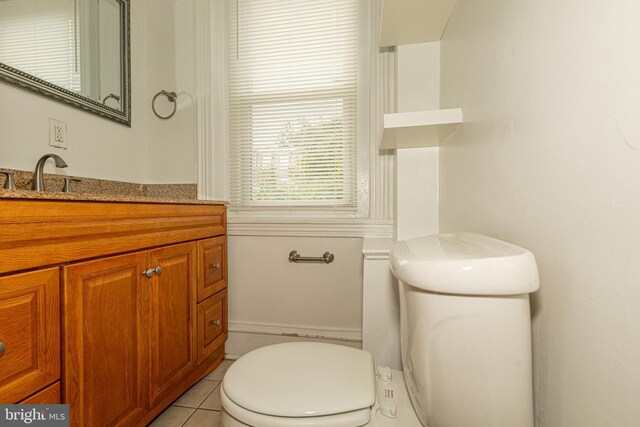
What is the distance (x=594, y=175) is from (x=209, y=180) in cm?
174

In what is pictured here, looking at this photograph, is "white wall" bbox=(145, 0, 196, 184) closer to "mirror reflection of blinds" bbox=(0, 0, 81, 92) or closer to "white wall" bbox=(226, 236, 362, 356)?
"mirror reflection of blinds" bbox=(0, 0, 81, 92)

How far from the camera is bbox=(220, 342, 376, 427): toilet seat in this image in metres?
0.62

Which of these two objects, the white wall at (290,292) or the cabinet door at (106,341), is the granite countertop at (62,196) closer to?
the cabinet door at (106,341)

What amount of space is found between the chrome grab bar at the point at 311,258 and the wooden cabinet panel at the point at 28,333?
1.05 meters

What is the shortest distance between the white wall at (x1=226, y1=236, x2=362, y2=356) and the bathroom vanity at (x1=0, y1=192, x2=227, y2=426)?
0.34m

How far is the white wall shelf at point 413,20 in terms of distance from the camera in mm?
1034

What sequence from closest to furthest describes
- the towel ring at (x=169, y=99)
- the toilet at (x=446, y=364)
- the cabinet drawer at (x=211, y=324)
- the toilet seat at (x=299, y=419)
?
1. the toilet at (x=446, y=364)
2. the toilet seat at (x=299, y=419)
3. the cabinet drawer at (x=211, y=324)
4. the towel ring at (x=169, y=99)

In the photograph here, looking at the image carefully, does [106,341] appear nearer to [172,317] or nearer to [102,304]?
[102,304]

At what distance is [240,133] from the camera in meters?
1.78

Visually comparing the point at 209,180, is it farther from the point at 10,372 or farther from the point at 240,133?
the point at 10,372

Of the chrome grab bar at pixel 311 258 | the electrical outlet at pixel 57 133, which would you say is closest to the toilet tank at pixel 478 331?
the chrome grab bar at pixel 311 258

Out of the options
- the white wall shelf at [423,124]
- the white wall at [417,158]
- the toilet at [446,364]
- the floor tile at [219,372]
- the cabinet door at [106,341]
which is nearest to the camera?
the toilet at [446,364]

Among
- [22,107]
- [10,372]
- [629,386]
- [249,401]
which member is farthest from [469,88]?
[22,107]

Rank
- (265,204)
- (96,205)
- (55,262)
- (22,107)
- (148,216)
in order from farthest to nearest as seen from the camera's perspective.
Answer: (265,204)
(22,107)
(148,216)
(96,205)
(55,262)
